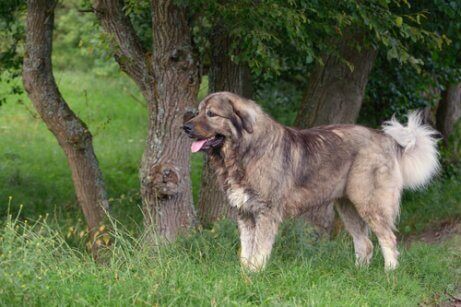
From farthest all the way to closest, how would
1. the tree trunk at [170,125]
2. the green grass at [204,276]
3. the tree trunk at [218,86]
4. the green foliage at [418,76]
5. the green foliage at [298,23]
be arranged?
the green foliage at [418,76]
the tree trunk at [218,86]
the tree trunk at [170,125]
the green foliage at [298,23]
the green grass at [204,276]

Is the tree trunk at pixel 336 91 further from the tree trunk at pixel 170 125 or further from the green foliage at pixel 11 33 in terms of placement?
the green foliage at pixel 11 33

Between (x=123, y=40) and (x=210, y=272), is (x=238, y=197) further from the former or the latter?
(x=123, y=40)

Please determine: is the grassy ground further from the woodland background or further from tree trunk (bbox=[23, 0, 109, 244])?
tree trunk (bbox=[23, 0, 109, 244])

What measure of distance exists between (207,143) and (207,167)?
3.74 m

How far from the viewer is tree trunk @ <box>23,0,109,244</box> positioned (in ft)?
34.4

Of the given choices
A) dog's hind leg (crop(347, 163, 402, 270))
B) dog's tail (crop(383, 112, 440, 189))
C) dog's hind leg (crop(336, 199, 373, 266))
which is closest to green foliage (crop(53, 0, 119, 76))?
dog's hind leg (crop(336, 199, 373, 266))

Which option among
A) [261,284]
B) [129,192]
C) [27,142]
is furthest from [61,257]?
[27,142]

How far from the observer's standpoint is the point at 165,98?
31.2 ft

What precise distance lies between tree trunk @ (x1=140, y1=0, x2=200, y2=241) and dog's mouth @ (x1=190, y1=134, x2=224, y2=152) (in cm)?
195

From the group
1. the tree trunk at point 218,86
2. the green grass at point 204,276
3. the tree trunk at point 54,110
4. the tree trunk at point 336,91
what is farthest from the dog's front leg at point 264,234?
the tree trunk at point 336,91

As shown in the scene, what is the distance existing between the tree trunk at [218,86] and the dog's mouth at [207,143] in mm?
3097

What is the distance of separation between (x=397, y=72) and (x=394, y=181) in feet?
18.3

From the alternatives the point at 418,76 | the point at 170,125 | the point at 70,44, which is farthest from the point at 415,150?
the point at 70,44

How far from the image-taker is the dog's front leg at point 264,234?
7.50 m
